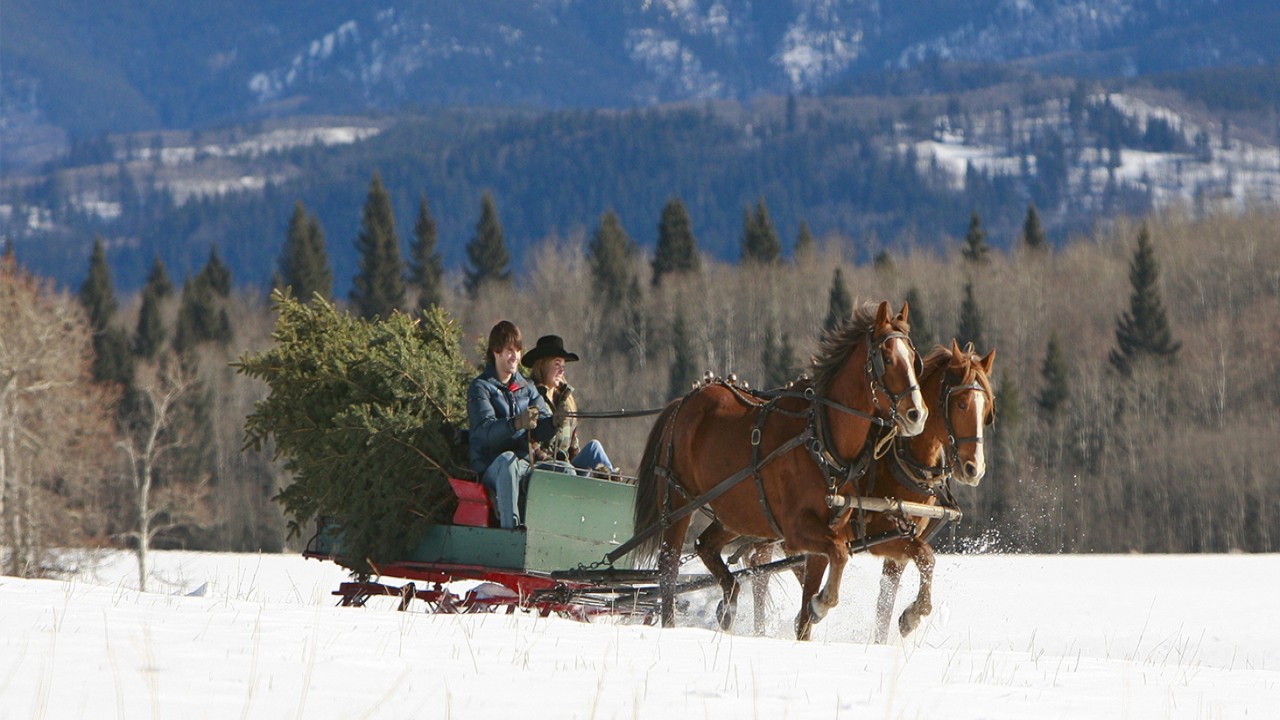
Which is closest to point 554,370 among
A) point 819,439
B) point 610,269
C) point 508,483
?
point 508,483

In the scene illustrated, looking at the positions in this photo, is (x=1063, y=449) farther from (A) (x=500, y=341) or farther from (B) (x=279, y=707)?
(B) (x=279, y=707)

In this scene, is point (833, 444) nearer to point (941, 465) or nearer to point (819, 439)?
point (819, 439)

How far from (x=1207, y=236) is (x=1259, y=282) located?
6.46 metres

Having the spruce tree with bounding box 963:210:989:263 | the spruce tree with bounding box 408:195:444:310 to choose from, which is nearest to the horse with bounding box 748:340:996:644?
the spruce tree with bounding box 963:210:989:263

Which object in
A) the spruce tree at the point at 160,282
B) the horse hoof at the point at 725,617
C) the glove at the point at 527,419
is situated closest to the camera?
the horse hoof at the point at 725,617

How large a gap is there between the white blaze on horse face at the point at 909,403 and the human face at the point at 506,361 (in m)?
3.02

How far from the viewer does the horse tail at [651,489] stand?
438 inches

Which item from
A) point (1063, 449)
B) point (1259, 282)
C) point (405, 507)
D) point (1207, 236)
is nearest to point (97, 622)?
point (405, 507)

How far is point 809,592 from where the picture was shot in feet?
31.3

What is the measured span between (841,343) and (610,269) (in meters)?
84.2

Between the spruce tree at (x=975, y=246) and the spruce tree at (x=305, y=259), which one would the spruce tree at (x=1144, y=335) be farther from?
the spruce tree at (x=305, y=259)

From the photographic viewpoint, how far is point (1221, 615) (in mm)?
18406

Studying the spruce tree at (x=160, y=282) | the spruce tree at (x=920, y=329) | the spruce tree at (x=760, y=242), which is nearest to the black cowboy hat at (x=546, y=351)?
the spruce tree at (x=920, y=329)

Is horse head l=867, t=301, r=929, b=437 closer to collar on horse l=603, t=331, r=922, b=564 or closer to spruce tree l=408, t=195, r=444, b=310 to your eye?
collar on horse l=603, t=331, r=922, b=564
